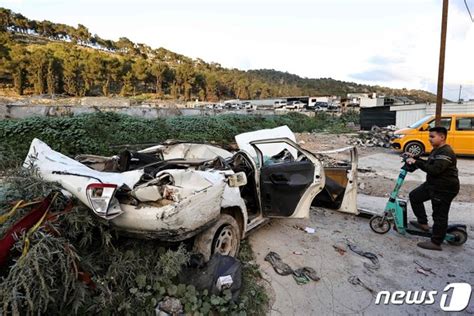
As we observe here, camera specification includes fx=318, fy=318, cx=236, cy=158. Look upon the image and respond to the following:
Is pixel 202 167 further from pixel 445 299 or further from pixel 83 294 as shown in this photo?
pixel 445 299

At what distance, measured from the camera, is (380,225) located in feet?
16.9

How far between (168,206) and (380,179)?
8.30m

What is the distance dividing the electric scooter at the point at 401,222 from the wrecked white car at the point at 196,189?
0.64 m

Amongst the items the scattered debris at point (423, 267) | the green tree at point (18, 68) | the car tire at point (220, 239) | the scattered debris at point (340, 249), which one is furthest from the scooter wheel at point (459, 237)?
the green tree at point (18, 68)

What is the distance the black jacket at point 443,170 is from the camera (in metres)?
4.27

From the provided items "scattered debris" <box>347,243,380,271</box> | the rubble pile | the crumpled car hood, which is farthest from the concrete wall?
the crumpled car hood

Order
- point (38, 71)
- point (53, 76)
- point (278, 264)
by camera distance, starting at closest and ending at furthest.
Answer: point (278, 264) < point (38, 71) < point (53, 76)

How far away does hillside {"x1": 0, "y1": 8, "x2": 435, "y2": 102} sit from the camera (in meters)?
38.6

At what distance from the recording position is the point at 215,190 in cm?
324

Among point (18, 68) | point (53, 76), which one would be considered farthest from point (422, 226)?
point (18, 68)

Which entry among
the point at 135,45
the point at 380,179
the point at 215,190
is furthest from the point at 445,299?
the point at 135,45

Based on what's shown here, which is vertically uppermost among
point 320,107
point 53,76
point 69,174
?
point 53,76

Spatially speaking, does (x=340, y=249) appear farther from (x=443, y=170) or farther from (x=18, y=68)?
(x=18, y=68)

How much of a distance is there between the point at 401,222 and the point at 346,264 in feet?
4.76
